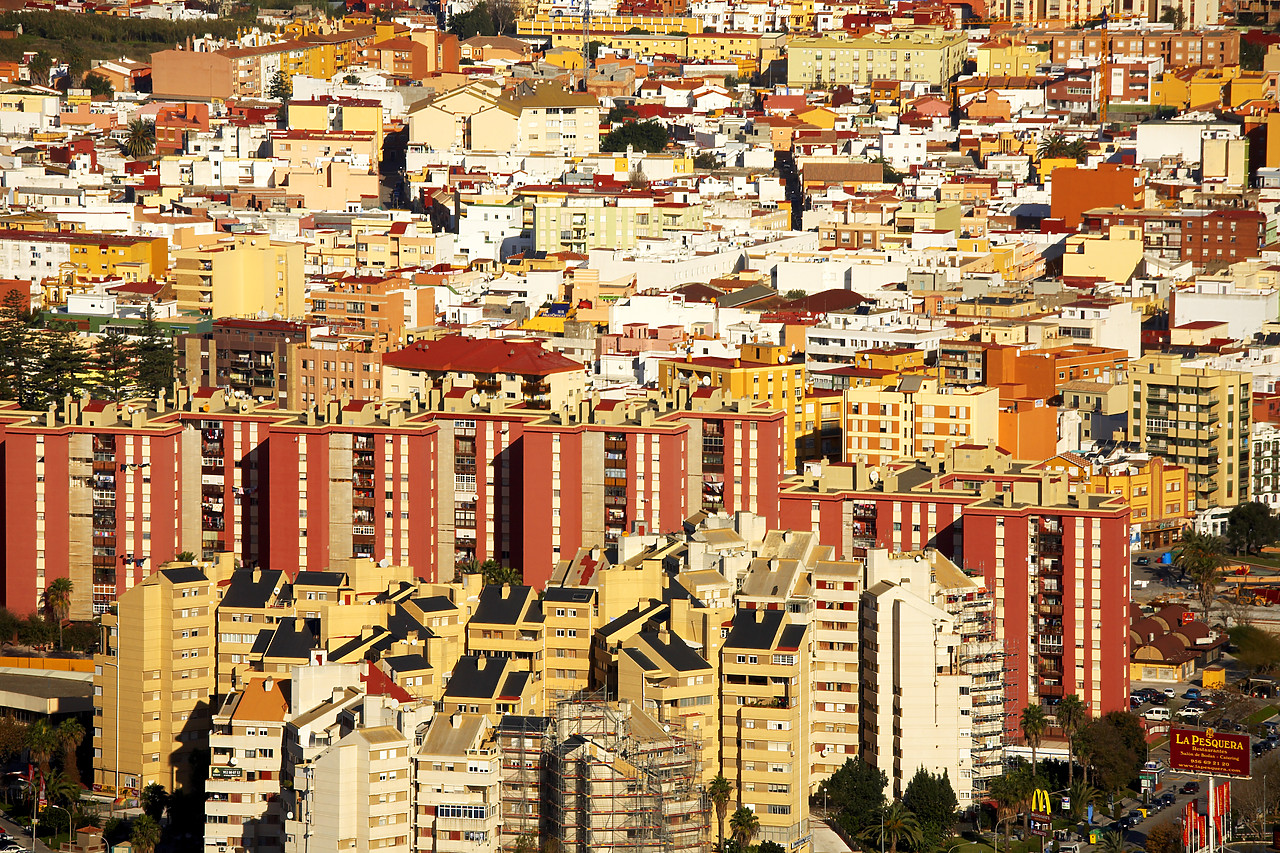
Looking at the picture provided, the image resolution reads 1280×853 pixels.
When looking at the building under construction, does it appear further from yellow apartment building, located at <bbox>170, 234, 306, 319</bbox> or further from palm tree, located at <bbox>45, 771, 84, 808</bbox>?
yellow apartment building, located at <bbox>170, 234, 306, 319</bbox>

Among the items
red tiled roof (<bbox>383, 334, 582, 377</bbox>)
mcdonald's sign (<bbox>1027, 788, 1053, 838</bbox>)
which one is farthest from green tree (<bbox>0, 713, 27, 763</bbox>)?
red tiled roof (<bbox>383, 334, 582, 377</bbox>)

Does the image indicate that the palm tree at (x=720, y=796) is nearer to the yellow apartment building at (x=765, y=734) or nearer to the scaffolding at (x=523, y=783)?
the yellow apartment building at (x=765, y=734)

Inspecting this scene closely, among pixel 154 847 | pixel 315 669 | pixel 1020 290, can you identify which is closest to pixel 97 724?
pixel 154 847

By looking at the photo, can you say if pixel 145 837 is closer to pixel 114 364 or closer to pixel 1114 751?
pixel 1114 751

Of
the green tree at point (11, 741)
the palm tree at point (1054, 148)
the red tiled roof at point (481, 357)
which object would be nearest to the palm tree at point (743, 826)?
the green tree at point (11, 741)

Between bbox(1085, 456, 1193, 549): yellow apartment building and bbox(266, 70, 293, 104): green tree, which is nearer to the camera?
bbox(1085, 456, 1193, 549): yellow apartment building

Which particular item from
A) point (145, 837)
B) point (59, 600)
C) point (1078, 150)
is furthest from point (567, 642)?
point (1078, 150)
